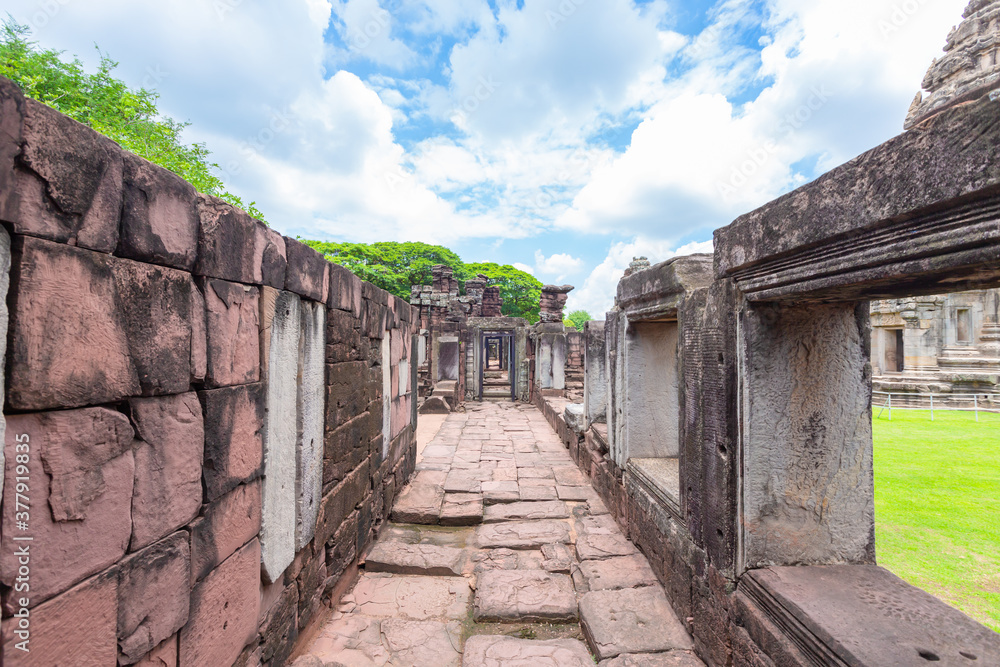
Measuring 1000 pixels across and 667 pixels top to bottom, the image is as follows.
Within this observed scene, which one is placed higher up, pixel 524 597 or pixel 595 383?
pixel 595 383

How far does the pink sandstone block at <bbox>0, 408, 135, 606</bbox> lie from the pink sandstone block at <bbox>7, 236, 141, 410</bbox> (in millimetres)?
56

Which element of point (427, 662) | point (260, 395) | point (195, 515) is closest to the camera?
point (195, 515)

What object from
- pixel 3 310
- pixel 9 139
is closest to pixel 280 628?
pixel 3 310

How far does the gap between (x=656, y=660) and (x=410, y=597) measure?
5.55 ft

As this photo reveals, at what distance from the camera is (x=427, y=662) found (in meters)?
2.48

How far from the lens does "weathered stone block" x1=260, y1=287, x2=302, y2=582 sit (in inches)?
82.0

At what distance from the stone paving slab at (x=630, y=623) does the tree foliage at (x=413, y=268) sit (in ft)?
78.7

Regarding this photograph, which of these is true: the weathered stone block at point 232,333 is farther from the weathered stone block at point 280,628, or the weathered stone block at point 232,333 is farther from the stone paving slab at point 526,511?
the stone paving slab at point 526,511

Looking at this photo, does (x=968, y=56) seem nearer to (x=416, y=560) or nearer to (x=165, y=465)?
(x=416, y=560)

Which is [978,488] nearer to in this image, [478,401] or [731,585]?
[731,585]

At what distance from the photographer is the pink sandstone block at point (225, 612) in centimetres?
157

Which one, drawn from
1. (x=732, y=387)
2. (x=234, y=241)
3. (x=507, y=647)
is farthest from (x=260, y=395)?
(x=732, y=387)

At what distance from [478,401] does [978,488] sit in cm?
1117

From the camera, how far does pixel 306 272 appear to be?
2.48m
